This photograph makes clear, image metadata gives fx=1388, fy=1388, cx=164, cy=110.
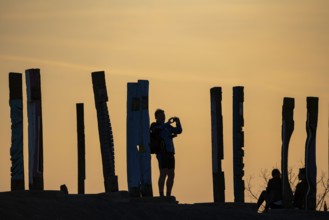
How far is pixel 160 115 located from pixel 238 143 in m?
3.46

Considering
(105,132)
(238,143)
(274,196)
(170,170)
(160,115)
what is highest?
(160,115)

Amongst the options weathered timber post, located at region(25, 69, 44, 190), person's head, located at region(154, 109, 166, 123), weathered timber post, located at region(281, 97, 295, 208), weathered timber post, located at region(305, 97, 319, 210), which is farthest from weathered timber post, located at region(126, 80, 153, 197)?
weathered timber post, located at region(305, 97, 319, 210)

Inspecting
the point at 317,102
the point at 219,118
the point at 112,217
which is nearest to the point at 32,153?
the point at 112,217

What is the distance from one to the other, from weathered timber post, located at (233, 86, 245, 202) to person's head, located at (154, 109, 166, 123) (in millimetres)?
3232

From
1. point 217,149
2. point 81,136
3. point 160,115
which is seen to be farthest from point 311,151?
point 81,136

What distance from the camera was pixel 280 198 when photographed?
107ft

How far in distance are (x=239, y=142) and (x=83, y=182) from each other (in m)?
6.42

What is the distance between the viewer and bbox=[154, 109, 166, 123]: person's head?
2977 cm

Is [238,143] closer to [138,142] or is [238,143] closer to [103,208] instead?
[138,142]

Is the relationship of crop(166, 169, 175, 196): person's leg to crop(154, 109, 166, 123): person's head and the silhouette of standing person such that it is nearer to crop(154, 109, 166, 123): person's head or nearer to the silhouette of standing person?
the silhouette of standing person

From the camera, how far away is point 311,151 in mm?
33031

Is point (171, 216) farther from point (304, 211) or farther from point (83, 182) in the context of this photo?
point (83, 182)

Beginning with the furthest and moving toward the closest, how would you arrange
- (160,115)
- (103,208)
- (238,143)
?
(238,143), (160,115), (103,208)

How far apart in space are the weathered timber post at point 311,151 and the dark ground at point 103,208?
2555 millimetres
